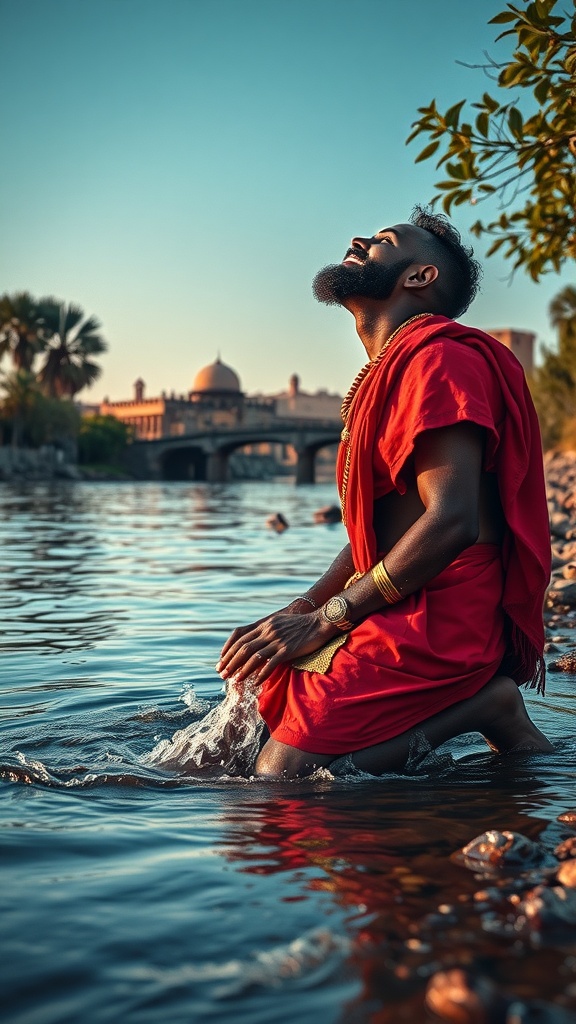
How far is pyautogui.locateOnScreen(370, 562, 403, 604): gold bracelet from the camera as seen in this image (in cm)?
260

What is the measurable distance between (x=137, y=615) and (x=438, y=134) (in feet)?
11.4

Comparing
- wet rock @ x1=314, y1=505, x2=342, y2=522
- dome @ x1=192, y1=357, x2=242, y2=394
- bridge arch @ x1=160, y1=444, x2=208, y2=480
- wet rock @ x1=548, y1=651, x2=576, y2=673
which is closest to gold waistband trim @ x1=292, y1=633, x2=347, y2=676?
wet rock @ x1=548, y1=651, x2=576, y2=673

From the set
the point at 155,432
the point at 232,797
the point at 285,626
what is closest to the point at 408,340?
the point at 285,626

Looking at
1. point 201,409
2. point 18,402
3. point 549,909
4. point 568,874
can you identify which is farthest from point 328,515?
point 201,409

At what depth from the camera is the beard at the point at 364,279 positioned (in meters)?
2.89

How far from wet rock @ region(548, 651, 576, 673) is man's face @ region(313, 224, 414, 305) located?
2080 millimetres

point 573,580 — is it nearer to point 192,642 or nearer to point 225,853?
point 192,642

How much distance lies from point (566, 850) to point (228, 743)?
118cm

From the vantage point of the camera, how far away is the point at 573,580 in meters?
6.57

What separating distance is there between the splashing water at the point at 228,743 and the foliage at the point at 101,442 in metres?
64.3

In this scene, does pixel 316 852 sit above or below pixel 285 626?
below

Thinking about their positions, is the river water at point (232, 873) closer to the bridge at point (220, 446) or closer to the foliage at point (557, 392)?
the foliage at point (557, 392)

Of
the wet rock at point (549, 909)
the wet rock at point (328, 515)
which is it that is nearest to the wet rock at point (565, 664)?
the wet rock at point (549, 909)

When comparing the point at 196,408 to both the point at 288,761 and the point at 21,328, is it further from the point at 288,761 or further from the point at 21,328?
the point at 288,761
